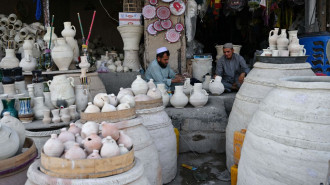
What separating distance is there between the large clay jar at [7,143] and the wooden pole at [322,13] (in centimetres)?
630

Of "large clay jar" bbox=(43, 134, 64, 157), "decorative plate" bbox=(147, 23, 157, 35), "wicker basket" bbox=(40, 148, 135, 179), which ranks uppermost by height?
"decorative plate" bbox=(147, 23, 157, 35)

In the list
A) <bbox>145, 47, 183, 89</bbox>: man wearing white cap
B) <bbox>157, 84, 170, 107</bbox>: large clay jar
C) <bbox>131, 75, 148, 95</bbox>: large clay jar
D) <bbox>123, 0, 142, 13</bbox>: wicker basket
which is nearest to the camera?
<bbox>131, 75, 148, 95</bbox>: large clay jar

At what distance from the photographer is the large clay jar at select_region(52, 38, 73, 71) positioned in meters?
3.68

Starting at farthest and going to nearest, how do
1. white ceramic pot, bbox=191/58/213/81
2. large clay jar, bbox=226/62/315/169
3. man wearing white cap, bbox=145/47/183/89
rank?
white ceramic pot, bbox=191/58/213/81
man wearing white cap, bbox=145/47/183/89
large clay jar, bbox=226/62/315/169

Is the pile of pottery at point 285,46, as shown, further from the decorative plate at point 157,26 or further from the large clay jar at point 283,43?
the decorative plate at point 157,26

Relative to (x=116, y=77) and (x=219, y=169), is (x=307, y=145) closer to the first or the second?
(x=219, y=169)

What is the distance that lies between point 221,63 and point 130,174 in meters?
4.11

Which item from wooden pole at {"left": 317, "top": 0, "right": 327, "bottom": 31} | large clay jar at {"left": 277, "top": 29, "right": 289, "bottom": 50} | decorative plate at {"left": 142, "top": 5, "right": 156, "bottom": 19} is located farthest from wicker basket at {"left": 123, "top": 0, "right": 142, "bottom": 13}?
wooden pole at {"left": 317, "top": 0, "right": 327, "bottom": 31}

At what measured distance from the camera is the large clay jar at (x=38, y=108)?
2953mm

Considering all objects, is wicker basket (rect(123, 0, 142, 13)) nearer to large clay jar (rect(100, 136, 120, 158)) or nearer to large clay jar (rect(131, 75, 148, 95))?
large clay jar (rect(131, 75, 148, 95))

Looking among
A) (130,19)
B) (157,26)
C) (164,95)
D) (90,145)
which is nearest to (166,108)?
(164,95)

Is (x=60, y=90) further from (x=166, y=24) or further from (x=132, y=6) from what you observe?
(x=132, y=6)

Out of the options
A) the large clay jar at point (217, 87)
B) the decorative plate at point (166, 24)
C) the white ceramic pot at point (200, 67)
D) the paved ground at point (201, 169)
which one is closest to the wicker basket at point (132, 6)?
the decorative plate at point (166, 24)

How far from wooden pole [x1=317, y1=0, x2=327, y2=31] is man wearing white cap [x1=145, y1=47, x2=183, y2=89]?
342 centimetres
